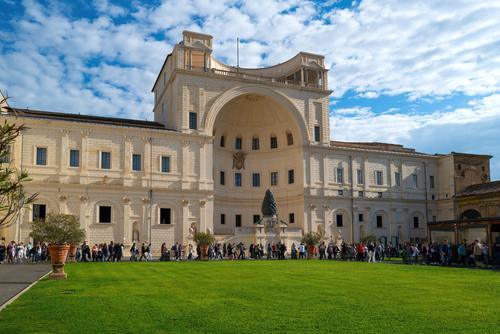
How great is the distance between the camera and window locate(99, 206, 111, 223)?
1651 inches

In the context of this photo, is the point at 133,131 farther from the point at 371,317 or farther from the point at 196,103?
the point at 371,317

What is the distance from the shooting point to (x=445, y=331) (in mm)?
8727

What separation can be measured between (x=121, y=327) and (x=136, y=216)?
3474 centimetres

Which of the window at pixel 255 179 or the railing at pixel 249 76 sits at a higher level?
the railing at pixel 249 76

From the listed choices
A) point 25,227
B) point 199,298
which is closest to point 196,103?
point 25,227

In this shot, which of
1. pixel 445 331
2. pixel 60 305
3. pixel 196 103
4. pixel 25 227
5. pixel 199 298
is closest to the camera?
pixel 445 331

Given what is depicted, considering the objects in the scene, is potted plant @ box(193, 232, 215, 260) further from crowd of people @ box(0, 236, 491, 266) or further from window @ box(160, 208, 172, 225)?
window @ box(160, 208, 172, 225)

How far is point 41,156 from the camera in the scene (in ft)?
133

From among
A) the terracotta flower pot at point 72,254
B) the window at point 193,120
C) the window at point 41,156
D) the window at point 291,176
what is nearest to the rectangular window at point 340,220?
the window at point 291,176

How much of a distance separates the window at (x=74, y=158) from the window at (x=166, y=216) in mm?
8035

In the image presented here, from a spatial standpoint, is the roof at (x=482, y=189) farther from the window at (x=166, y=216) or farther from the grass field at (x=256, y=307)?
the grass field at (x=256, y=307)

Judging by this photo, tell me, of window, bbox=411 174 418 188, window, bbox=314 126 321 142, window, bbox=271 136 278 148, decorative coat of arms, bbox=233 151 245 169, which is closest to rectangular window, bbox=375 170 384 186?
window, bbox=411 174 418 188

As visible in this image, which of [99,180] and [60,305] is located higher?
[99,180]

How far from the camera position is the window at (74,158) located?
41.5 m
